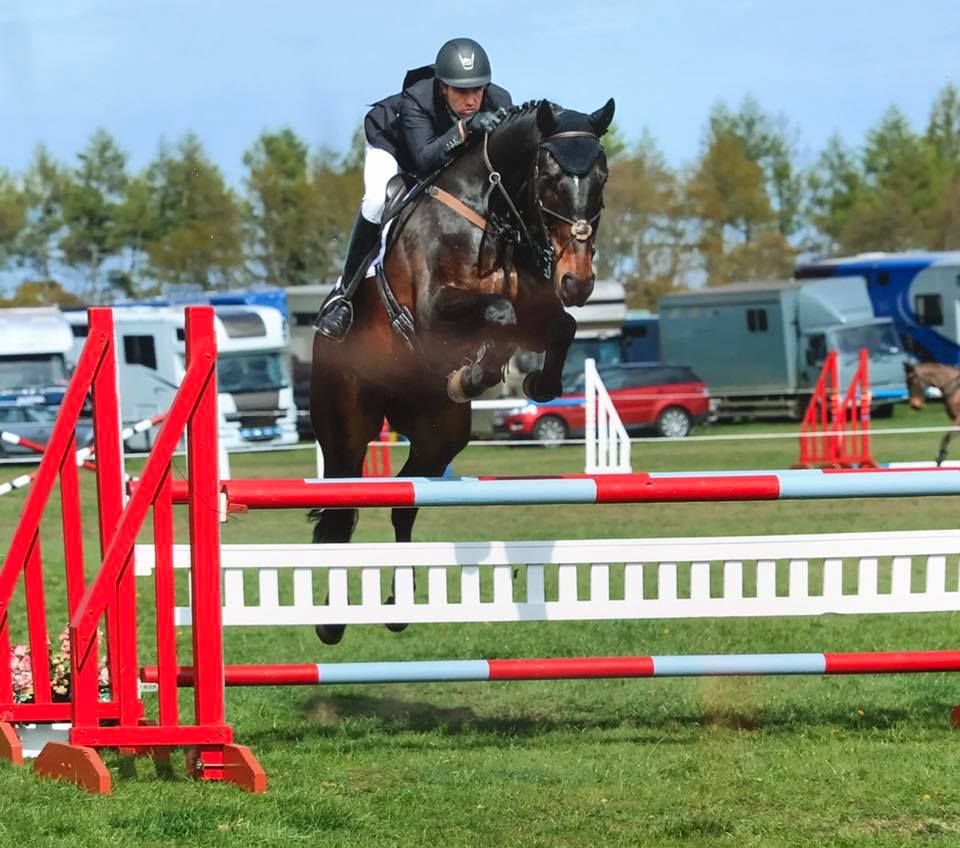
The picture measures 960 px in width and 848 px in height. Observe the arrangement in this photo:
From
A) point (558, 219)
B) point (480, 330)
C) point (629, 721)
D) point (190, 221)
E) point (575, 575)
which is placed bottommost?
point (629, 721)

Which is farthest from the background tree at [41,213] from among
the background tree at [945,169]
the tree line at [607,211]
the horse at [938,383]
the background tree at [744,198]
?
the background tree at [945,169]

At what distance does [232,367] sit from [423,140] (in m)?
20.0

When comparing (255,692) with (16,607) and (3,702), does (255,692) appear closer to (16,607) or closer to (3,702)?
(3,702)

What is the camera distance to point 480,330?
5.32 metres

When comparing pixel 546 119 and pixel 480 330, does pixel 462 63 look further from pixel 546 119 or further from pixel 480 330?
pixel 480 330

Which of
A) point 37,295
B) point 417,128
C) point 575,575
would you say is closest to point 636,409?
point 37,295

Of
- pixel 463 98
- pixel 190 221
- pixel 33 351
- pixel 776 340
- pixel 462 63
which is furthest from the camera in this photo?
pixel 776 340

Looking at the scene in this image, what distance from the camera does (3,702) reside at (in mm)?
4910

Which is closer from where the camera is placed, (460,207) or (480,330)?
(480,330)

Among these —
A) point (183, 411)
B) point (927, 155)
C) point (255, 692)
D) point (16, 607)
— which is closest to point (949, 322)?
point (927, 155)

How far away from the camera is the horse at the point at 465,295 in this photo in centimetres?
502

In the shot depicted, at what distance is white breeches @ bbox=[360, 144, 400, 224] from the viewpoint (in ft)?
19.0

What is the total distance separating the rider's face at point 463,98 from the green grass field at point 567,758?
2287 mm

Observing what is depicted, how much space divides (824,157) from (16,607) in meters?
27.1
